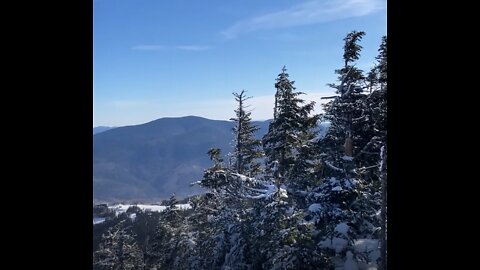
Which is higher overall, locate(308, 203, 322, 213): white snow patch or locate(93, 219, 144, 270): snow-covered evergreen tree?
locate(308, 203, 322, 213): white snow patch

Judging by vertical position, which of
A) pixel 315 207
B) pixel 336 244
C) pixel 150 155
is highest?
pixel 150 155

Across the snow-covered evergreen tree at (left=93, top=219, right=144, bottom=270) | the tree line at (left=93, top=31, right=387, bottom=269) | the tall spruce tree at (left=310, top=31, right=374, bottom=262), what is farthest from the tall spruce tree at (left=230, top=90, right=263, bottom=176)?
the snow-covered evergreen tree at (left=93, top=219, right=144, bottom=270)

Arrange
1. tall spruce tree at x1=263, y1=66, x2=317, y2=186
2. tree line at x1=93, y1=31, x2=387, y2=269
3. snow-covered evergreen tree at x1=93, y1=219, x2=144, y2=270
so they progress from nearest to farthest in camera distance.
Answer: tree line at x1=93, y1=31, x2=387, y2=269, tall spruce tree at x1=263, y1=66, x2=317, y2=186, snow-covered evergreen tree at x1=93, y1=219, x2=144, y2=270


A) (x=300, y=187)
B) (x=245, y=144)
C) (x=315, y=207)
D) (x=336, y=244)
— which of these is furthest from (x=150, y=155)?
(x=336, y=244)

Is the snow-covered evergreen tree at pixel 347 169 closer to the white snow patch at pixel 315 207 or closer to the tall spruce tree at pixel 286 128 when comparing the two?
the white snow patch at pixel 315 207

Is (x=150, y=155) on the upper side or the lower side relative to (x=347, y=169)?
lower

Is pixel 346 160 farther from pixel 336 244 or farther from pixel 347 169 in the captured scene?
pixel 336 244

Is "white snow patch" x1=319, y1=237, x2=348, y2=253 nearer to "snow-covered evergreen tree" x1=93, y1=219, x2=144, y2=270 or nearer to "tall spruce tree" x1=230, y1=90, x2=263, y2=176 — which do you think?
"tall spruce tree" x1=230, y1=90, x2=263, y2=176

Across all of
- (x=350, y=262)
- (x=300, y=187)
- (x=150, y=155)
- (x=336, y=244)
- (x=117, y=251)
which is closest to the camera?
(x=350, y=262)
